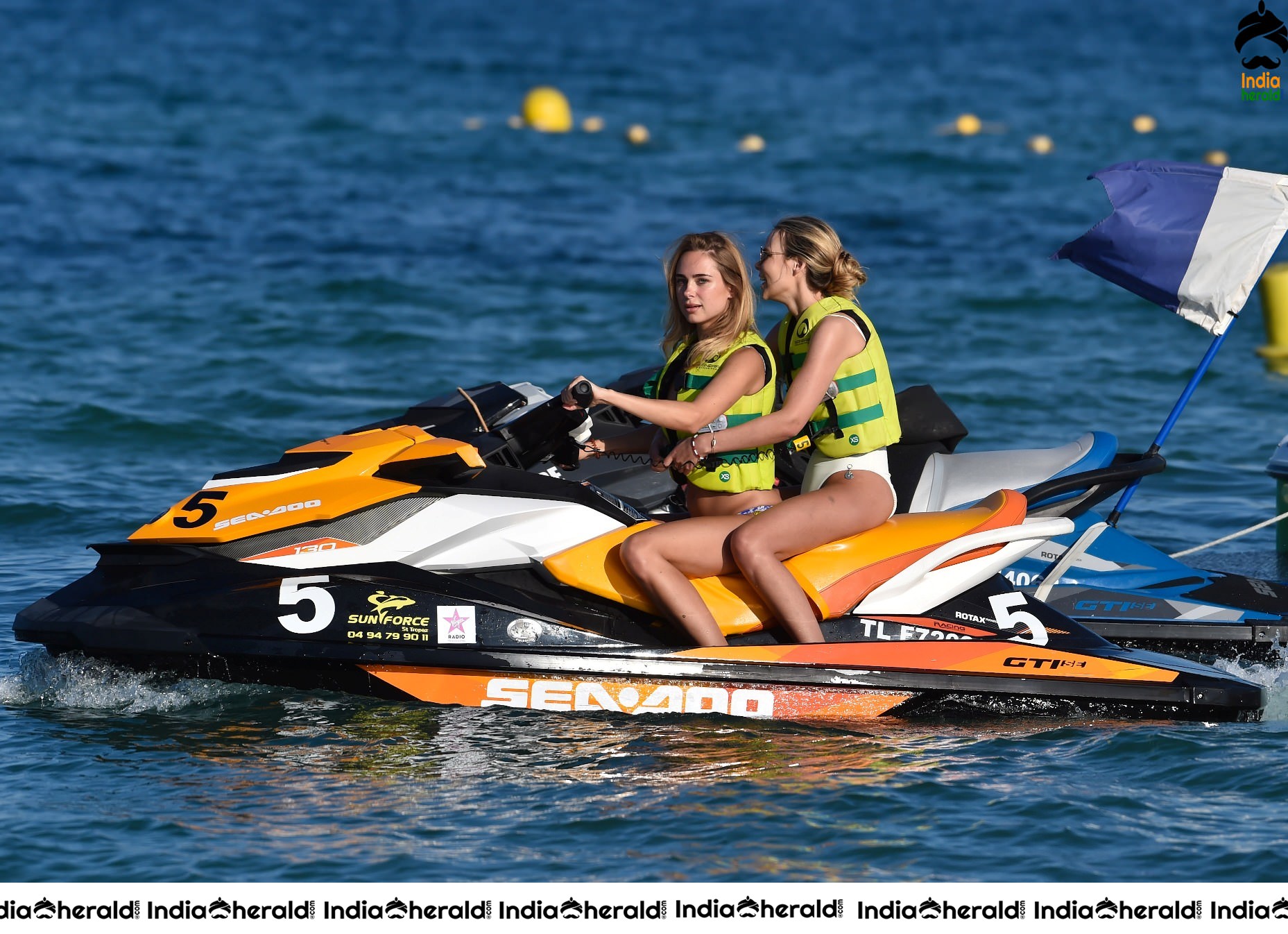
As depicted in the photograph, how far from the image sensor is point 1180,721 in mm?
5555

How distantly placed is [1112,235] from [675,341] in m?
2.48

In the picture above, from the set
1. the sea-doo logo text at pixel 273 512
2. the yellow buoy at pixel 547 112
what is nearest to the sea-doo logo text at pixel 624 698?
the sea-doo logo text at pixel 273 512

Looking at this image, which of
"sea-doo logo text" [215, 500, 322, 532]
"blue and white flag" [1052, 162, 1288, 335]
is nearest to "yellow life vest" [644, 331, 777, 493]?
"sea-doo logo text" [215, 500, 322, 532]

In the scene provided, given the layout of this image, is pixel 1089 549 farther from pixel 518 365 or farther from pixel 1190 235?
pixel 518 365

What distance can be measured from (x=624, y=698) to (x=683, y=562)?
54cm

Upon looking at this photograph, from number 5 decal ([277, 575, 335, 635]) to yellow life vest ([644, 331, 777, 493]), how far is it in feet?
4.31

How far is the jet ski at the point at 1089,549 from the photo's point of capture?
21.4ft

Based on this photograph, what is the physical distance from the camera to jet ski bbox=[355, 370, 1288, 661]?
21.4 feet

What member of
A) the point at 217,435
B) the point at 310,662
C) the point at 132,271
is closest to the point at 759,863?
the point at 310,662

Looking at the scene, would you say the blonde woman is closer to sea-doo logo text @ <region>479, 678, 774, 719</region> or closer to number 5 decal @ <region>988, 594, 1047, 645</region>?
sea-doo logo text @ <region>479, 678, 774, 719</region>

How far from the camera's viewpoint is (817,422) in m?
5.47

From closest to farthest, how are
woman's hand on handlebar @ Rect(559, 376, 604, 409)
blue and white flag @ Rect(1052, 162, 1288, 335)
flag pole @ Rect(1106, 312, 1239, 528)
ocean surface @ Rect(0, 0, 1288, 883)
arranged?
ocean surface @ Rect(0, 0, 1288, 883) → woman's hand on handlebar @ Rect(559, 376, 604, 409) → blue and white flag @ Rect(1052, 162, 1288, 335) → flag pole @ Rect(1106, 312, 1239, 528)

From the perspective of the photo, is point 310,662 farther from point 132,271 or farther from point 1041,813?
point 132,271

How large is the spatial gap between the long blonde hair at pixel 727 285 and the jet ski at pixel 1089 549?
1.14 m
